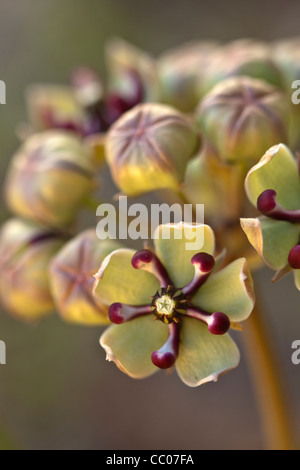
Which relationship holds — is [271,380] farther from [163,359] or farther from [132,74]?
[132,74]

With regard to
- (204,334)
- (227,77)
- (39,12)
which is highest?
(39,12)

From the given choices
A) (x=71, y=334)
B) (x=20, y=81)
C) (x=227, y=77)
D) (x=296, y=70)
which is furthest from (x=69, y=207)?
(x=20, y=81)

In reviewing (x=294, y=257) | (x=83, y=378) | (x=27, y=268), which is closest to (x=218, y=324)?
(x=294, y=257)

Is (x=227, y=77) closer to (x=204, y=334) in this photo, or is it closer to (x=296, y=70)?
(x=296, y=70)

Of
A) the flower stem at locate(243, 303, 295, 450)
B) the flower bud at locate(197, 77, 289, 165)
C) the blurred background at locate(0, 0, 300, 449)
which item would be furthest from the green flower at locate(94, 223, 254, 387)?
the blurred background at locate(0, 0, 300, 449)

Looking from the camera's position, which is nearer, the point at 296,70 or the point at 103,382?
the point at 296,70

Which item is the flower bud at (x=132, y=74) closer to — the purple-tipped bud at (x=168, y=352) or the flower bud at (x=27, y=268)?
the flower bud at (x=27, y=268)

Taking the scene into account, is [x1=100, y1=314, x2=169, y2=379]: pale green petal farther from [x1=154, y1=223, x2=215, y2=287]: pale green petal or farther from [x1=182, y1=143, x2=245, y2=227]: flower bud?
[x1=182, y1=143, x2=245, y2=227]: flower bud
